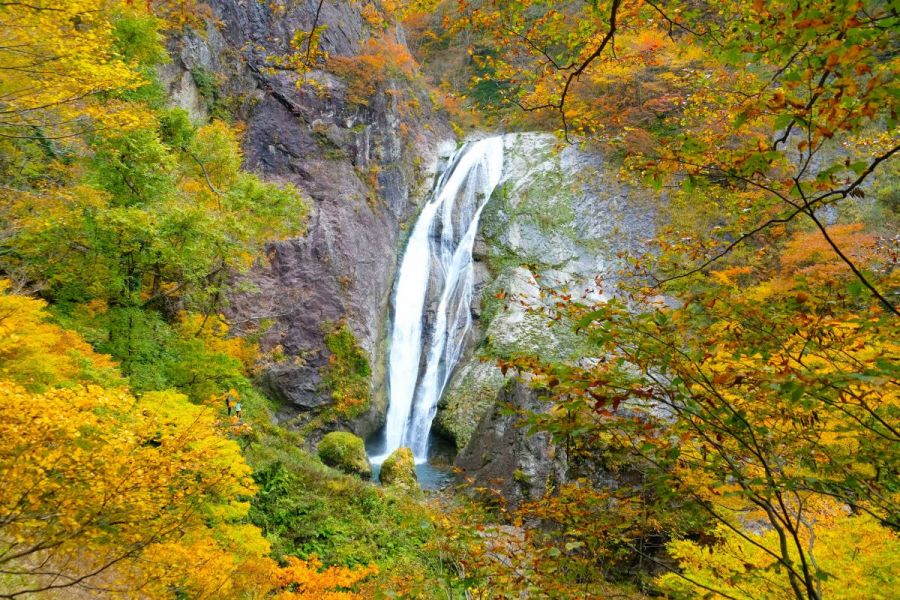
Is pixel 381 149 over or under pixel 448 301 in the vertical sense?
over

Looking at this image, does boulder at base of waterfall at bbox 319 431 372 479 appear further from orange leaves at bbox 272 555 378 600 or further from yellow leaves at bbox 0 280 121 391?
yellow leaves at bbox 0 280 121 391

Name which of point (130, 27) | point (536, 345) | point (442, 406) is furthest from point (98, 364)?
point (536, 345)

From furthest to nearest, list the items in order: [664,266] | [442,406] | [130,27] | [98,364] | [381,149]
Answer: [381,149] → [442,406] → [130,27] → [98,364] → [664,266]

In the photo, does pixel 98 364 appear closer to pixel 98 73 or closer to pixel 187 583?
pixel 187 583

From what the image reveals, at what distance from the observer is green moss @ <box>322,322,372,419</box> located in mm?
14945

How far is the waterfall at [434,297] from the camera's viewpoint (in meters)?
16.5

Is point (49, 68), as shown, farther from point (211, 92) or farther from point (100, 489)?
point (211, 92)

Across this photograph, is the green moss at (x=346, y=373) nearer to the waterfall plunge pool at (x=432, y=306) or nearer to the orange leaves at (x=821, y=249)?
the waterfall plunge pool at (x=432, y=306)

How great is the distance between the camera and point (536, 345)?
16.8 m

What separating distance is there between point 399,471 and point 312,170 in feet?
38.6

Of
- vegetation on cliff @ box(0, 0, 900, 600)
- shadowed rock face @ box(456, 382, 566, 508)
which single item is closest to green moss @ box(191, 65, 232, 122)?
vegetation on cliff @ box(0, 0, 900, 600)

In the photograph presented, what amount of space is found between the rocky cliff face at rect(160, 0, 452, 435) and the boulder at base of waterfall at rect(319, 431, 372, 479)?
7.88 feet

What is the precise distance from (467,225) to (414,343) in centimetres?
626

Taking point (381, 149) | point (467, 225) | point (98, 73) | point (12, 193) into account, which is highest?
point (381, 149)
